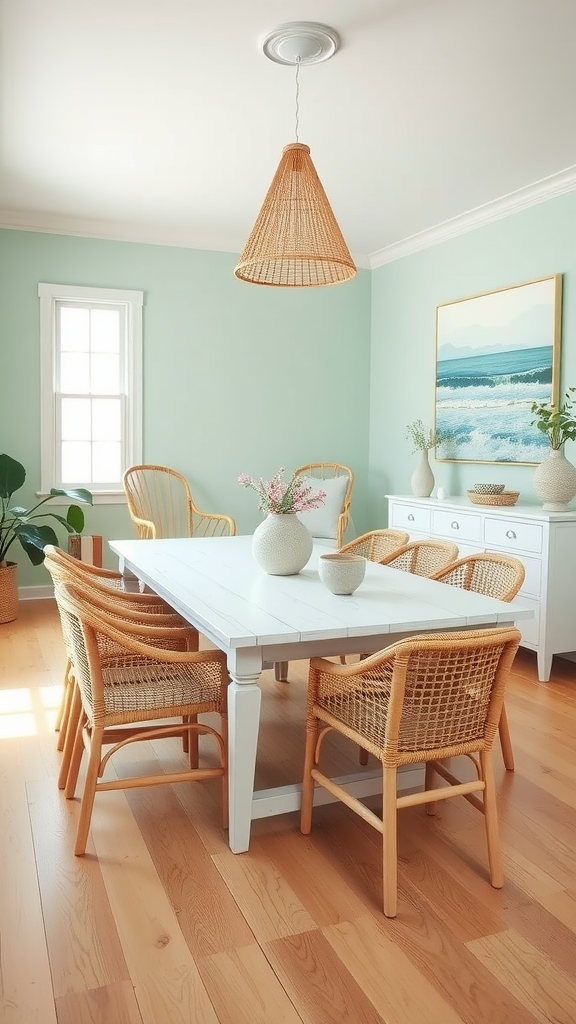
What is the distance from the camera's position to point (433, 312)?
220 inches

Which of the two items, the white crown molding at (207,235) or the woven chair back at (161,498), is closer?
the white crown molding at (207,235)

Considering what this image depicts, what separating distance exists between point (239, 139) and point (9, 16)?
1.35 meters

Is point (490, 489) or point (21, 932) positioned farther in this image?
point (490, 489)

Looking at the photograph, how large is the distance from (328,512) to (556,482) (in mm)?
1878

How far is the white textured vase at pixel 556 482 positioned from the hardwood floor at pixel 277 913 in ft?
5.43

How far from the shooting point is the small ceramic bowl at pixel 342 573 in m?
2.55

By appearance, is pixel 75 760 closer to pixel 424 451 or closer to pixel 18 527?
pixel 18 527

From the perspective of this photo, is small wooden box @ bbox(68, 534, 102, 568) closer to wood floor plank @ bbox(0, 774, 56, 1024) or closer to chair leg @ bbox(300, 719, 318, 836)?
wood floor plank @ bbox(0, 774, 56, 1024)

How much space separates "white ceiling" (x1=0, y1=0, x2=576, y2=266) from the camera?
110 inches

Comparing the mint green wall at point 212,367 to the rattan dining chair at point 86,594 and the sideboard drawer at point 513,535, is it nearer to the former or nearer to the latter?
the sideboard drawer at point 513,535

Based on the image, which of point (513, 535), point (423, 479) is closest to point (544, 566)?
point (513, 535)

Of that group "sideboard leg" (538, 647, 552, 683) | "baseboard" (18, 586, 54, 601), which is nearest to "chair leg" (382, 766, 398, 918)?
"sideboard leg" (538, 647, 552, 683)

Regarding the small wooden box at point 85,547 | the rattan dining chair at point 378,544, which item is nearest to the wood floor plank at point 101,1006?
the rattan dining chair at point 378,544

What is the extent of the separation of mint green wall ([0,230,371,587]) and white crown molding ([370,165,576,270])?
0.50 metres
